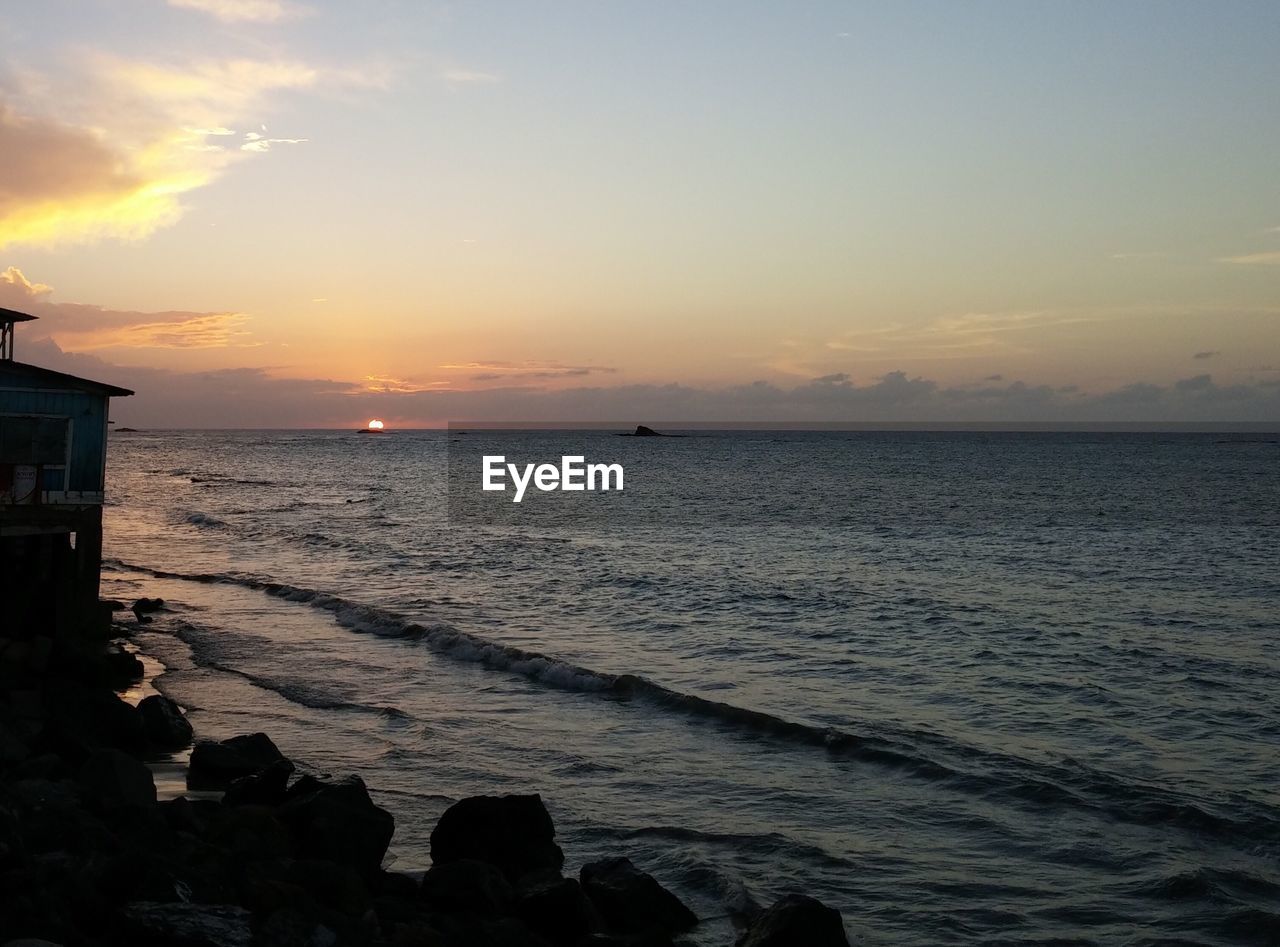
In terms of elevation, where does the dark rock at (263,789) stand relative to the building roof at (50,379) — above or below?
below

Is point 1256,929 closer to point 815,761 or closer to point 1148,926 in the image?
point 1148,926

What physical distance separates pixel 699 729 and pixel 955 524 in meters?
45.0

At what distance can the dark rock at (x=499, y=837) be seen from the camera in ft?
39.9

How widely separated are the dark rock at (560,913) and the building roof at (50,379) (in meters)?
17.2

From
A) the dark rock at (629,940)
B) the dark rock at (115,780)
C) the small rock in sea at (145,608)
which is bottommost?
the small rock in sea at (145,608)

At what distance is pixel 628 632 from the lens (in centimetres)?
2847

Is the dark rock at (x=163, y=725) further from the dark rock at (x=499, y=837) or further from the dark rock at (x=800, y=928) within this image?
the dark rock at (x=800, y=928)

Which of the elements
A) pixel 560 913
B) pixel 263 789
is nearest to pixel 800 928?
pixel 560 913

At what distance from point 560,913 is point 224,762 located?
672cm

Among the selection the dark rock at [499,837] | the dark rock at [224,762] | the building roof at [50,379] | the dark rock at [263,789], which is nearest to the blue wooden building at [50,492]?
the building roof at [50,379]

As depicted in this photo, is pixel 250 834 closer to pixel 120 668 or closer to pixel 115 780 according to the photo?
pixel 115 780

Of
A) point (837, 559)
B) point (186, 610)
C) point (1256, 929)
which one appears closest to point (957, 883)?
point (1256, 929)

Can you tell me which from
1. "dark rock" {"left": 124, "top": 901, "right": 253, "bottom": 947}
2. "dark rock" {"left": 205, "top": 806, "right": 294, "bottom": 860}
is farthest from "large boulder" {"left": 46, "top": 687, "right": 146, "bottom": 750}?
"dark rock" {"left": 124, "top": 901, "right": 253, "bottom": 947}

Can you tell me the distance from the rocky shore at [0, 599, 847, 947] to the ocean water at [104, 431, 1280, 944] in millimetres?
1214
